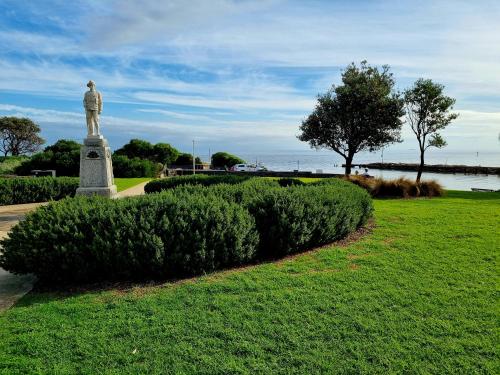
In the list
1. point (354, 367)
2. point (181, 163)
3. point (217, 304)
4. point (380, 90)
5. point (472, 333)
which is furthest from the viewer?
point (181, 163)

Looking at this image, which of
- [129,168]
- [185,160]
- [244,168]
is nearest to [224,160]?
[185,160]

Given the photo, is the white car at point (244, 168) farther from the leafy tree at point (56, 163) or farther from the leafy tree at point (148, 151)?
the leafy tree at point (56, 163)

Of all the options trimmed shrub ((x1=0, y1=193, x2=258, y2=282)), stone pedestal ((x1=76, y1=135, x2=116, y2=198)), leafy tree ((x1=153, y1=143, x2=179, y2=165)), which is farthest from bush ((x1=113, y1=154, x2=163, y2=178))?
trimmed shrub ((x1=0, y1=193, x2=258, y2=282))

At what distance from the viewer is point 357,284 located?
487cm

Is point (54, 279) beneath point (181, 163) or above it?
beneath

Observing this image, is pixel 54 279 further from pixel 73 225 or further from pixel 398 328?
pixel 398 328

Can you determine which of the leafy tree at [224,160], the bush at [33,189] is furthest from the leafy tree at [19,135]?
the bush at [33,189]

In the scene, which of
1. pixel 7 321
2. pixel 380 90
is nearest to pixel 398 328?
pixel 7 321

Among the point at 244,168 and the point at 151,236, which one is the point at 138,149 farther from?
the point at 151,236

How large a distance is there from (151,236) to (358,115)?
72.2 feet

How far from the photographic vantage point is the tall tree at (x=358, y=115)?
78.3 ft

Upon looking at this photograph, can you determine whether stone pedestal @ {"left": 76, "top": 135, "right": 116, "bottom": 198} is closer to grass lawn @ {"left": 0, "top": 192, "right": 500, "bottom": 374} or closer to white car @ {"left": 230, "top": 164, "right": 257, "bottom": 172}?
grass lawn @ {"left": 0, "top": 192, "right": 500, "bottom": 374}

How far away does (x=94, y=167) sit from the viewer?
11914 mm

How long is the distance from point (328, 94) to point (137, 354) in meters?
24.5
